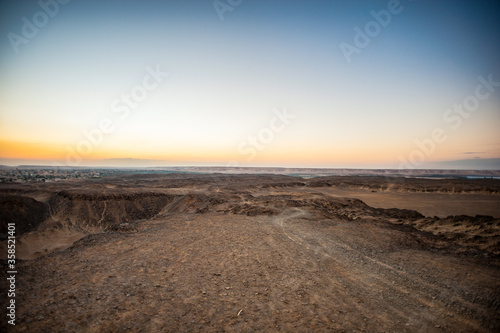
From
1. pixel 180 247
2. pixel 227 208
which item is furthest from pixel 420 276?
pixel 227 208

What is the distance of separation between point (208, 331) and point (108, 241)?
34.9 feet

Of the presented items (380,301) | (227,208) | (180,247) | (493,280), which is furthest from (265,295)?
(227,208)

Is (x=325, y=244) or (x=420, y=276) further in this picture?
(x=325, y=244)

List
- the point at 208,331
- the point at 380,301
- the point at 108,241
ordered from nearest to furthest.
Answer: the point at 208,331
the point at 380,301
the point at 108,241

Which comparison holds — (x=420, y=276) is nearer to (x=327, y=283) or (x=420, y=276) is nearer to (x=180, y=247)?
(x=327, y=283)

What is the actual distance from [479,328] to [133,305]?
9.60m

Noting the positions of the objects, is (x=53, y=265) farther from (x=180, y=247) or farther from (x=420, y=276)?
(x=420, y=276)

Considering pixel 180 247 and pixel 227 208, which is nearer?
pixel 180 247

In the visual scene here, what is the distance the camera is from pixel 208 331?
573 cm

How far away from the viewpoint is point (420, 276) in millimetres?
9266

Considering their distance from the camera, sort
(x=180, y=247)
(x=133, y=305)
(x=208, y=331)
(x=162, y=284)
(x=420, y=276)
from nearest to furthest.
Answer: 1. (x=208, y=331)
2. (x=133, y=305)
3. (x=162, y=284)
4. (x=420, y=276)
5. (x=180, y=247)

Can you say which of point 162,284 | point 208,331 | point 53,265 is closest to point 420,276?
point 208,331

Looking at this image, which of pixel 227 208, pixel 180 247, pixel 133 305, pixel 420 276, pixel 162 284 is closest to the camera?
pixel 133 305

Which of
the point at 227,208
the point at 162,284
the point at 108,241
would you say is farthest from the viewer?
the point at 227,208
